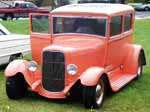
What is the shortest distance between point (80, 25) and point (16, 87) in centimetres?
173

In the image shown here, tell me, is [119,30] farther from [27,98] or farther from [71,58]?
[27,98]

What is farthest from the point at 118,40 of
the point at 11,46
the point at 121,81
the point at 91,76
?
the point at 11,46

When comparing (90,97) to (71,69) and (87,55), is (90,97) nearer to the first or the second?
(71,69)

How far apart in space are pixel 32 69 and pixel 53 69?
0.54 m

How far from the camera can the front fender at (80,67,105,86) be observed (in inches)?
303

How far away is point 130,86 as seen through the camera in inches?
382

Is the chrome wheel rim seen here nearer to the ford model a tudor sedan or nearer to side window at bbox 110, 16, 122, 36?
the ford model a tudor sedan

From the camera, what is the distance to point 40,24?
9570 millimetres

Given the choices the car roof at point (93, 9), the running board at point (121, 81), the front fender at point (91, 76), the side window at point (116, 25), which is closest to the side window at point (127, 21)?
the car roof at point (93, 9)

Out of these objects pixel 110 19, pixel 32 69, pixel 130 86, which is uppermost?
pixel 110 19

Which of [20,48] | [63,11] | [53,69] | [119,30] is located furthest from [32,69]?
[20,48]

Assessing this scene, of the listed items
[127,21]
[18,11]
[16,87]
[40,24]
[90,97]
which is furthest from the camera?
[18,11]

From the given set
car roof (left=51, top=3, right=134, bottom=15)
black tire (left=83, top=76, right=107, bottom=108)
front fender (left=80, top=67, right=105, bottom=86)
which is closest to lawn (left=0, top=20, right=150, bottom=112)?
black tire (left=83, top=76, right=107, bottom=108)

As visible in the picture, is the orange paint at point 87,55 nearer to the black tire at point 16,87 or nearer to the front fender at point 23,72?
the front fender at point 23,72
